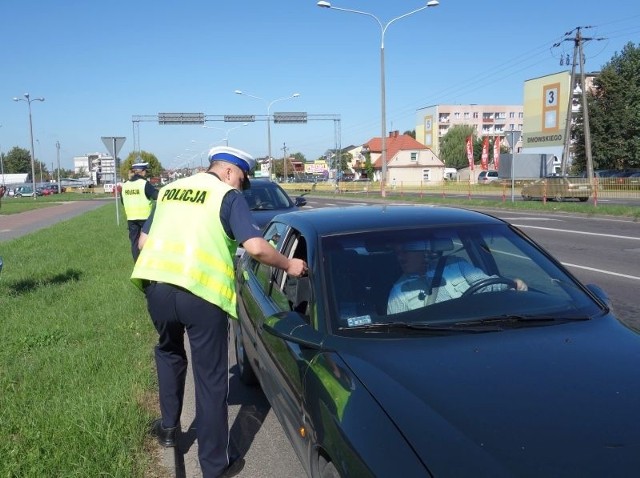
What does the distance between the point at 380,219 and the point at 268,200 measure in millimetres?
7596

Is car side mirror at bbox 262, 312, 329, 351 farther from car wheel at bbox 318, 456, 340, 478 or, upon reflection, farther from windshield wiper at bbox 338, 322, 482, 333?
car wheel at bbox 318, 456, 340, 478

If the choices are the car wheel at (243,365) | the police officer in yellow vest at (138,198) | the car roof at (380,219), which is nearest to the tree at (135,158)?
the police officer in yellow vest at (138,198)

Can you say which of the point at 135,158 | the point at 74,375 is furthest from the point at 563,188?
the point at 135,158

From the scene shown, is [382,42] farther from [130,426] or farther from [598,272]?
[130,426]

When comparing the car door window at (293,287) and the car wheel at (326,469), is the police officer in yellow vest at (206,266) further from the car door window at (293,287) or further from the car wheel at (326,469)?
the car wheel at (326,469)

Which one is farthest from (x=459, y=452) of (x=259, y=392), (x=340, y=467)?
(x=259, y=392)

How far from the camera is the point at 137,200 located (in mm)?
8906

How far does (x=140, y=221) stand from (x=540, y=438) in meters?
8.06

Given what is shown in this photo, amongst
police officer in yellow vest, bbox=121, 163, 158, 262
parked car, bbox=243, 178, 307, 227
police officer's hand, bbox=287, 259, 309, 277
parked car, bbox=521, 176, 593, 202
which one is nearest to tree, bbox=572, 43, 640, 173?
parked car, bbox=521, 176, 593, 202

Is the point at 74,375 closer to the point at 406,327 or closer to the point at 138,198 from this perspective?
the point at 406,327

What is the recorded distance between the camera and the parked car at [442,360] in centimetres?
188

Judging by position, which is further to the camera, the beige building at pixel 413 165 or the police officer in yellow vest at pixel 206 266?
the beige building at pixel 413 165

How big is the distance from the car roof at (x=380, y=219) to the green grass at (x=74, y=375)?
65.4 inches

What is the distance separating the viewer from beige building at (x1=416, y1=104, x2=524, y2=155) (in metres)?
114
